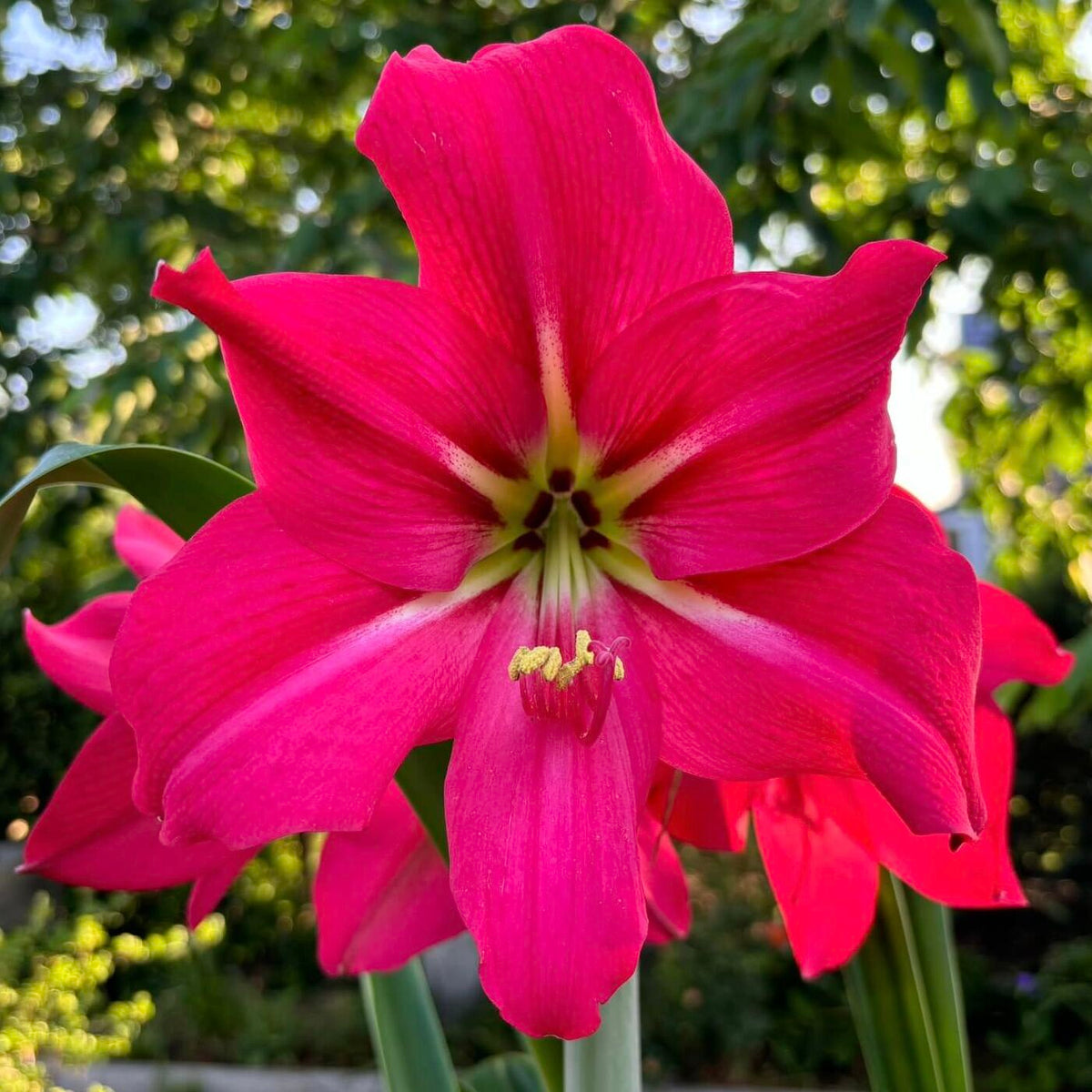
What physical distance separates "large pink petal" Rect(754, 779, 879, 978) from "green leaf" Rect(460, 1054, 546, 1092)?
24cm

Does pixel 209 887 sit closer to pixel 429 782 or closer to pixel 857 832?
pixel 429 782

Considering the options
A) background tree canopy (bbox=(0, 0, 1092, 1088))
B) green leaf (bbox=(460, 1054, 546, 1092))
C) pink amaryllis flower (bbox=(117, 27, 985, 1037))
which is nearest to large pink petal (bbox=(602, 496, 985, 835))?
pink amaryllis flower (bbox=(117, 27, 985, 1037))

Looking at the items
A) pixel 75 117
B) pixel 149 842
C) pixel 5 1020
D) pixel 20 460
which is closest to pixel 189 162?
pixel 75 117

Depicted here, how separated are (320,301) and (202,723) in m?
0.12

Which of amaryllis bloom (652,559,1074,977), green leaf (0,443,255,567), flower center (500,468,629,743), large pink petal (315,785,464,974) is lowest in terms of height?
large pink petal (315,785,464,974)

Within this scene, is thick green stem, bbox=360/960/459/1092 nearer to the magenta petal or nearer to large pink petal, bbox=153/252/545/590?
the magenta petal

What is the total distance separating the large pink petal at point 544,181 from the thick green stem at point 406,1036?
1.02 feet

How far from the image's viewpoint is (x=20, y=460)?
269cm

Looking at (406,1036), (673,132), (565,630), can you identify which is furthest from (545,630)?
(673,132)

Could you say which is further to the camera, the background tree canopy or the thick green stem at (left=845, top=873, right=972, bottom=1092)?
the background tree canopy

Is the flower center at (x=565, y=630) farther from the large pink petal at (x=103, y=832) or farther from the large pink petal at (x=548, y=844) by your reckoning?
the large pink petal at (x=103, y=832)

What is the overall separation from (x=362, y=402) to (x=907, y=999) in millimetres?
297

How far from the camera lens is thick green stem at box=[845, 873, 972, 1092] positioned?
0.43 m

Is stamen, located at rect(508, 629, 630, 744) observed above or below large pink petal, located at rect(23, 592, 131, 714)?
above
